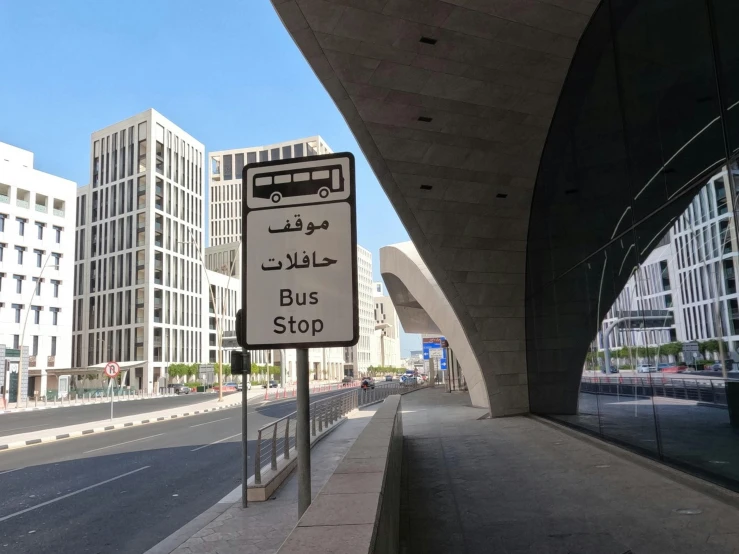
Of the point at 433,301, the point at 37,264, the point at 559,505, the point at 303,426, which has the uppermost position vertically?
the point at 37,264

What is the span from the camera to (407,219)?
16.1 metres

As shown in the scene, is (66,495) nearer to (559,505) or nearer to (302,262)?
(559,505)

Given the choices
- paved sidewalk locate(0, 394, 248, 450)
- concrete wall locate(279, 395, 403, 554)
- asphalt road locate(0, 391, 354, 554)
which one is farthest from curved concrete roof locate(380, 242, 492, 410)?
concrete wall locate(279, 395, 403, 554)

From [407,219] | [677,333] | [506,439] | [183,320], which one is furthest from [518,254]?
[183,320]

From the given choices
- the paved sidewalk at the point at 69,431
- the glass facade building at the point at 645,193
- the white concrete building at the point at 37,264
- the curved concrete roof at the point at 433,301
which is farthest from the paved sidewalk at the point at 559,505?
the white concrete building at the point at 37,264

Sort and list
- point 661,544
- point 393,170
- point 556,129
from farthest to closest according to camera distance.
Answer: point 393,170 < point 556,129 < point 661,544

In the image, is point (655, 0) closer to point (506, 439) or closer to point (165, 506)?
point (506, 439)

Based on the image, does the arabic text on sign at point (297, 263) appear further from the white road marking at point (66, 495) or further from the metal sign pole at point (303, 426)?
the white road marking at point (66, 495)

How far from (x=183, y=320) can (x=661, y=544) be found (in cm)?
8513

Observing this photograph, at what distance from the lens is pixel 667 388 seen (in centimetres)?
821

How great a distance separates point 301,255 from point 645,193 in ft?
26.3

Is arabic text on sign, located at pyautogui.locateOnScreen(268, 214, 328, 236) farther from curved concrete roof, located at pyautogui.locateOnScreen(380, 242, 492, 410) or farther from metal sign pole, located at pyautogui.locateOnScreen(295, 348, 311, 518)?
curved concrete roof, located at pyautogui.locateOnScreen(380, 242, 492, 410)

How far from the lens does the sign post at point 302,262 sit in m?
2.53

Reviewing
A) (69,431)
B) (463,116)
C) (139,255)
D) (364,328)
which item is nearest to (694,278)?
(463,116)
